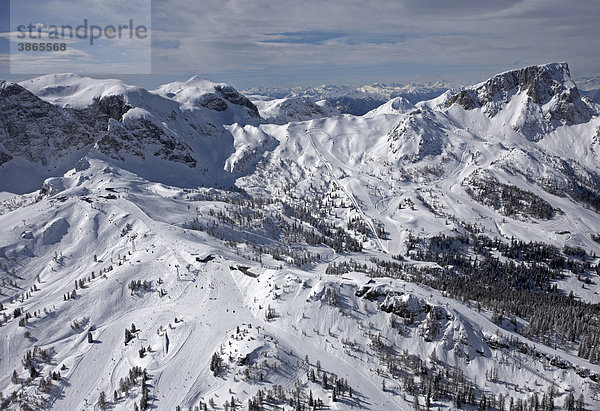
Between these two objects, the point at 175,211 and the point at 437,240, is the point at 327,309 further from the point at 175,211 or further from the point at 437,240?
the point at 437,240

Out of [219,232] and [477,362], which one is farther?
[219,232]

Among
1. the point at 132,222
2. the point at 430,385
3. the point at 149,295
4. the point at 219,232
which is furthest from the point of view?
the point at 219,232

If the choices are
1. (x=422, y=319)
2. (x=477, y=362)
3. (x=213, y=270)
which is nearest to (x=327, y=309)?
(x=422, y=319)

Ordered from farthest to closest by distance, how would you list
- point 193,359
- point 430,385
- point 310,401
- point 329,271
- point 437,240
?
point 437,240, point 329,271, point 193,359, point 430,385, point 310,401

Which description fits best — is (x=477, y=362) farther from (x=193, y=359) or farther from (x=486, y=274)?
(x=486, y=274)

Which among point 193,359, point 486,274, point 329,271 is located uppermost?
point 193,359

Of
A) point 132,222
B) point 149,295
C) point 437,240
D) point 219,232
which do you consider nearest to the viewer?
point 149,295

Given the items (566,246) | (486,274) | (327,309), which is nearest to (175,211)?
(327,309)

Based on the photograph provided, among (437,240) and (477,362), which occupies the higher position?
(477,362)

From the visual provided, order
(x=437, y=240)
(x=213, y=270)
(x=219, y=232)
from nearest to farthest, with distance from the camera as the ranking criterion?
(x=213, y=270)
(x=219, y=232)
(x=437, y=240)
